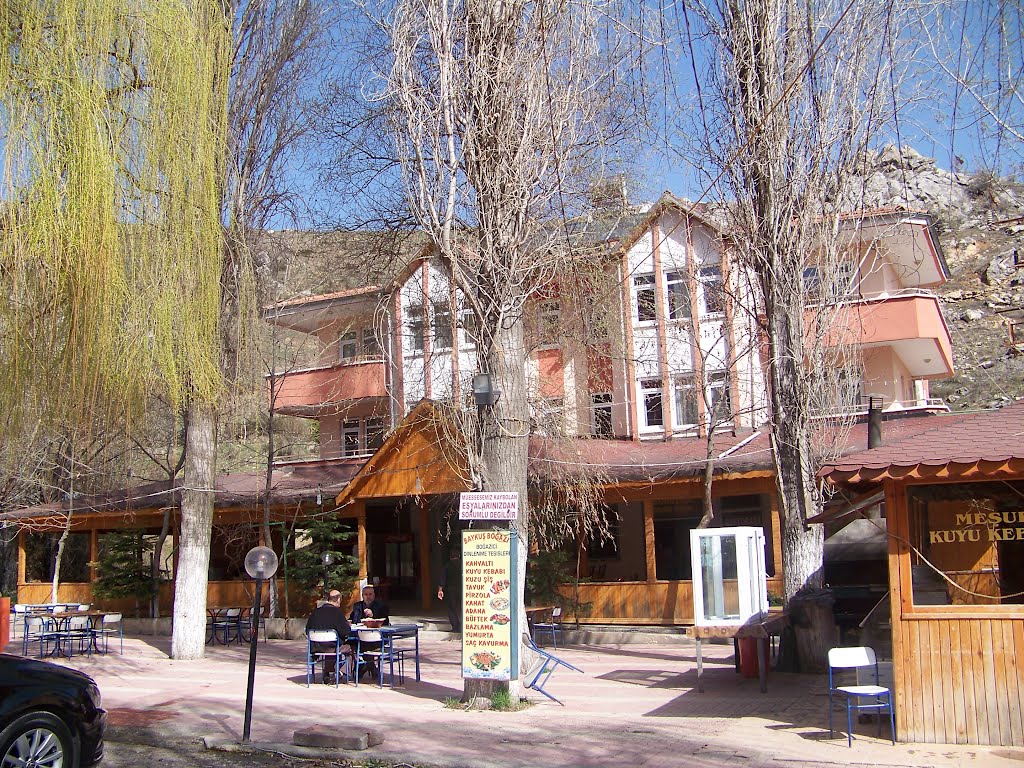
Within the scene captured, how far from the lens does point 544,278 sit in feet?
46.4

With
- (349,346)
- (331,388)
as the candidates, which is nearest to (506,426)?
(331,388)

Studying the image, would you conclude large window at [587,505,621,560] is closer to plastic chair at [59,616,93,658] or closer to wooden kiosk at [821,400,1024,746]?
plastic chair at [59,616,93,658]

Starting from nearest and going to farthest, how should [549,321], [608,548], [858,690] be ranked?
[858,690], [549,321], [608,548]

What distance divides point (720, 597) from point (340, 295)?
17872 millimetres

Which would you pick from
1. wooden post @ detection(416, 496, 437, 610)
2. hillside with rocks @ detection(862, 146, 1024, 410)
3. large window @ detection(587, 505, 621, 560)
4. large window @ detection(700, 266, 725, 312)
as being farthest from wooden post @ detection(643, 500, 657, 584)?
hillside with rocks @ detection(862, 146, 1024, 410)

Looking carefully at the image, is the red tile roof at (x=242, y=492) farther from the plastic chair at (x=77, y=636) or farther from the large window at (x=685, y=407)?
the large window at (x=685, y=407)

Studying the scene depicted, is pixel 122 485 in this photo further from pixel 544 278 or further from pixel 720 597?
pixel 720 597

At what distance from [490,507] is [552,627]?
8.24 m

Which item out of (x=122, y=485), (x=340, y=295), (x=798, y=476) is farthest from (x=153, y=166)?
(x=122, y=485)

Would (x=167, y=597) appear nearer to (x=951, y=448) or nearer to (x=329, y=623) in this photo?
(x=329, y=623)

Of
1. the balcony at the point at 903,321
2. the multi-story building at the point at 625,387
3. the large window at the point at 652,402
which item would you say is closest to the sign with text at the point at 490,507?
the multi-story building at the point at 625,387

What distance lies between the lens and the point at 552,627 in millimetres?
19031

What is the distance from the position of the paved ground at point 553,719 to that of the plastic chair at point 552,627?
2125 millimetres

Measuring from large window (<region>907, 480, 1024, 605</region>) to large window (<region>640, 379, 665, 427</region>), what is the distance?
1759 centimetres
